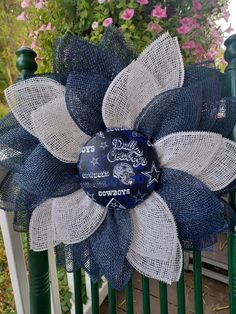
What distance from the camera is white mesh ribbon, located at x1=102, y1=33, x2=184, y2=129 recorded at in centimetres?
35

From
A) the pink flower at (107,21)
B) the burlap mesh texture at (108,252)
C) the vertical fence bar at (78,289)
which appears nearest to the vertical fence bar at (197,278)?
the burlap mesh texture at (108,252)

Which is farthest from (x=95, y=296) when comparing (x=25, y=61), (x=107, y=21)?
(x=107, y=21)

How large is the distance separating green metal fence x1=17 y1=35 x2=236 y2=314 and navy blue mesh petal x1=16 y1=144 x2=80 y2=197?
0.16 m

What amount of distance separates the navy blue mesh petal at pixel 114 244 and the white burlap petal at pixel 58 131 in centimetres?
11

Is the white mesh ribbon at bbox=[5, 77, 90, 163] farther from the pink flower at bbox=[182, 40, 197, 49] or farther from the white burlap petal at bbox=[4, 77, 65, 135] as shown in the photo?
the pink flower at bbox=[182, 40, 197, 49]

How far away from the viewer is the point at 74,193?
406mm

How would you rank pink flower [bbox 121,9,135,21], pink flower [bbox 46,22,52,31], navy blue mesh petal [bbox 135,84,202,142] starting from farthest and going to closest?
pink flower [bbox 46,22,52,31], pink flower [bbox 121,9,135,21], navy blue mesh petal [bbox 135,84,202,142]

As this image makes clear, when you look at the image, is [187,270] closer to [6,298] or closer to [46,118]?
[6,298]

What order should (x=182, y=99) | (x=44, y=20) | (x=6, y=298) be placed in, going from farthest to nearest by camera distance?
1. (x=6, y=298)
2. (x=44, y=20)
3. (x=182, y=99)

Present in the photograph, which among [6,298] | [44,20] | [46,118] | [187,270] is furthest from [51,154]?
[187,270]

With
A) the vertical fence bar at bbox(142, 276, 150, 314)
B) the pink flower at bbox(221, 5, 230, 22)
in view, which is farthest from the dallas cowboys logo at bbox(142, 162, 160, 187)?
the pink flower at bbox(221, 5, 230, 22)

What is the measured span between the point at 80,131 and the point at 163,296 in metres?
0.33

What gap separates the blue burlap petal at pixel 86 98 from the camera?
0.35 m

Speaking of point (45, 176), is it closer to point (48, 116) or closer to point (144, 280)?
point (48, 116)
